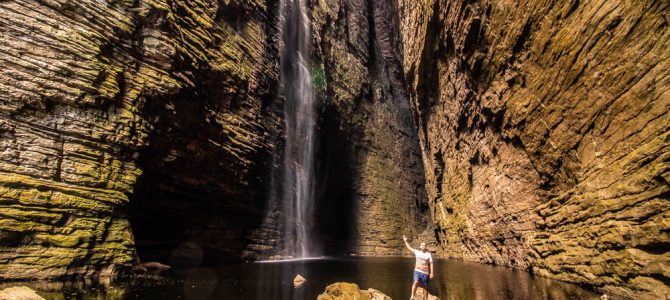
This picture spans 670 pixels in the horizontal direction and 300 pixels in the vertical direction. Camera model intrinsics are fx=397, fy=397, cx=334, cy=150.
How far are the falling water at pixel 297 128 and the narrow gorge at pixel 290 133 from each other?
0.15 meters

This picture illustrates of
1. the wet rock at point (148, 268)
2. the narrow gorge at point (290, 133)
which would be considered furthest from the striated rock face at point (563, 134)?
the wet rock at point (148, 268)

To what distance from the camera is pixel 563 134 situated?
11.7m

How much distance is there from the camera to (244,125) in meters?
21.2

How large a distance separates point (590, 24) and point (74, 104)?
14705 mm

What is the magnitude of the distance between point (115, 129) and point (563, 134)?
14.3 meters

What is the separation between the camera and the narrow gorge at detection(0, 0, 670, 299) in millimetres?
8898

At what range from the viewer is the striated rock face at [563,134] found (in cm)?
786

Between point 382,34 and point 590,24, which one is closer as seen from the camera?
point 590,24

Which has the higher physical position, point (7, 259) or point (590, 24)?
point (590, 24)

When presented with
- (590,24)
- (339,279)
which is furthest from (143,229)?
(590,24)

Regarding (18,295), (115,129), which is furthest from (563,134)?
(115,129)

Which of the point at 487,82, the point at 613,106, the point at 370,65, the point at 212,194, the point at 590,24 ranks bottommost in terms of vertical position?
the point at 212,194

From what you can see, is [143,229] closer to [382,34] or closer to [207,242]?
[207,242]

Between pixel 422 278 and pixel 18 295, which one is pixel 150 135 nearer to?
pixel 18 295
